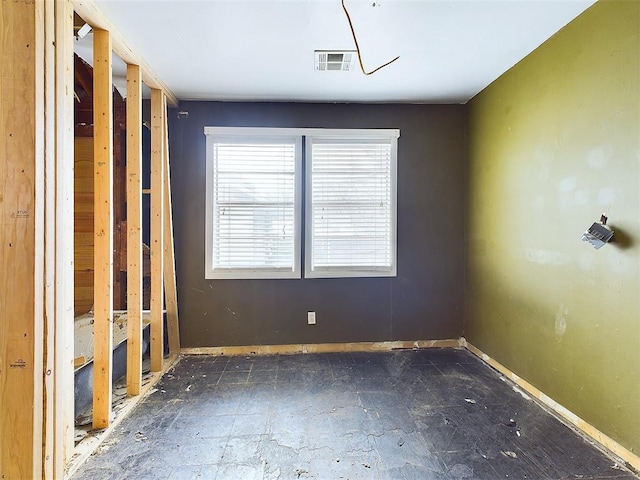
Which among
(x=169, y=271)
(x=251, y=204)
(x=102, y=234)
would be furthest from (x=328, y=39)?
(x=169, y=271)

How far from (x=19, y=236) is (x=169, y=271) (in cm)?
175

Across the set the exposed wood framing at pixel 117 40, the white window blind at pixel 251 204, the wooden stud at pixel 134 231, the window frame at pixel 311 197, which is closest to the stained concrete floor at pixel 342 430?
the wooden stud at pixel 134 231

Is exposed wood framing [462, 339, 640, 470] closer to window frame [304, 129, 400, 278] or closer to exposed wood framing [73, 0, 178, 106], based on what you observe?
window frame [304, 129, 400, 278]

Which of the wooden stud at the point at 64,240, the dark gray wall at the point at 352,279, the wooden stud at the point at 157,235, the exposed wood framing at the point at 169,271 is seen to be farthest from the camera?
the dark gray wall at the point at 352,279

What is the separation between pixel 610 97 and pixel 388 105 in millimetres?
1930

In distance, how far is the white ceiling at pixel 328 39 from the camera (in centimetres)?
198

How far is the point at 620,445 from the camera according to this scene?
1.82 metres

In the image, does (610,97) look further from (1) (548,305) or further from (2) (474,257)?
(2) (474,257)

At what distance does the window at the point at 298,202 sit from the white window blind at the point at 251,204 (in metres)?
0.01

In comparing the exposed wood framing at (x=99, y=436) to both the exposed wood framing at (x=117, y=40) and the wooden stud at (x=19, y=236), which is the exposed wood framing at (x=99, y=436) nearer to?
the wooden stud at (x=19, y=236)

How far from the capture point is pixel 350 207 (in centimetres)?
346

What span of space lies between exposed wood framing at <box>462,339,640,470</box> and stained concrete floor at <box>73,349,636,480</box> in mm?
73

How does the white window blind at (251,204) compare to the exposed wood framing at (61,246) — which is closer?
the exposed wood framing at (61,246)

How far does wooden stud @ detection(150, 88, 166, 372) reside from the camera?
281cm
